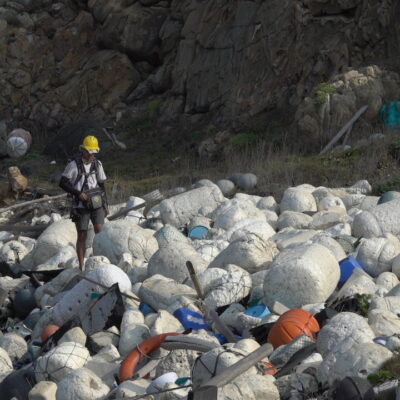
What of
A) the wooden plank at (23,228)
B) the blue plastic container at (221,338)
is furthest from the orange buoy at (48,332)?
the wooden plank at (23,228)

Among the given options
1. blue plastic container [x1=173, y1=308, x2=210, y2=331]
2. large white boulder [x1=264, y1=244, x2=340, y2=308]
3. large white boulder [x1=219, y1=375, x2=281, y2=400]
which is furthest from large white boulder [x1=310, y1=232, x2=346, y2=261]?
large white boulder [x1=219, y1=375, x2=281, y2=400]

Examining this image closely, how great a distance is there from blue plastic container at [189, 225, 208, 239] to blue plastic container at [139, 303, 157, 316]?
10.2 feet

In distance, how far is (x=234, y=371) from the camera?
20.7ft

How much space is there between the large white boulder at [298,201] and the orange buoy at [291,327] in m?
5.40

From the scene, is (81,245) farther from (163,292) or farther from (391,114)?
(391,114)

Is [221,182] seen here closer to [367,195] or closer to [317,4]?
[367,195]

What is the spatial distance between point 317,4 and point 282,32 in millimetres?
1113

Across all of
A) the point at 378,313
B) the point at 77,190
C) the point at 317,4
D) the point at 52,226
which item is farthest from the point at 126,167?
the point at 378,313

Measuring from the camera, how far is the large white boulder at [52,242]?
12508 millimetres

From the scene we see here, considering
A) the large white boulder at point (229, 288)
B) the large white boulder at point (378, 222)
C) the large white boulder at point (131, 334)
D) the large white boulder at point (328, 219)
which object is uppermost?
the large white boulder at point (131, 334)

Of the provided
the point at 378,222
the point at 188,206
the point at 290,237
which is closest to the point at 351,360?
the point at 290,237

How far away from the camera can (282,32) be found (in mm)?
22875

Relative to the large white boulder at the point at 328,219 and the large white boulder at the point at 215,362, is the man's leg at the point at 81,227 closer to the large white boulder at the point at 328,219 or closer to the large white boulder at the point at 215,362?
the large white boulder at the point at 328,219

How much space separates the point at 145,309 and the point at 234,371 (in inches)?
114
